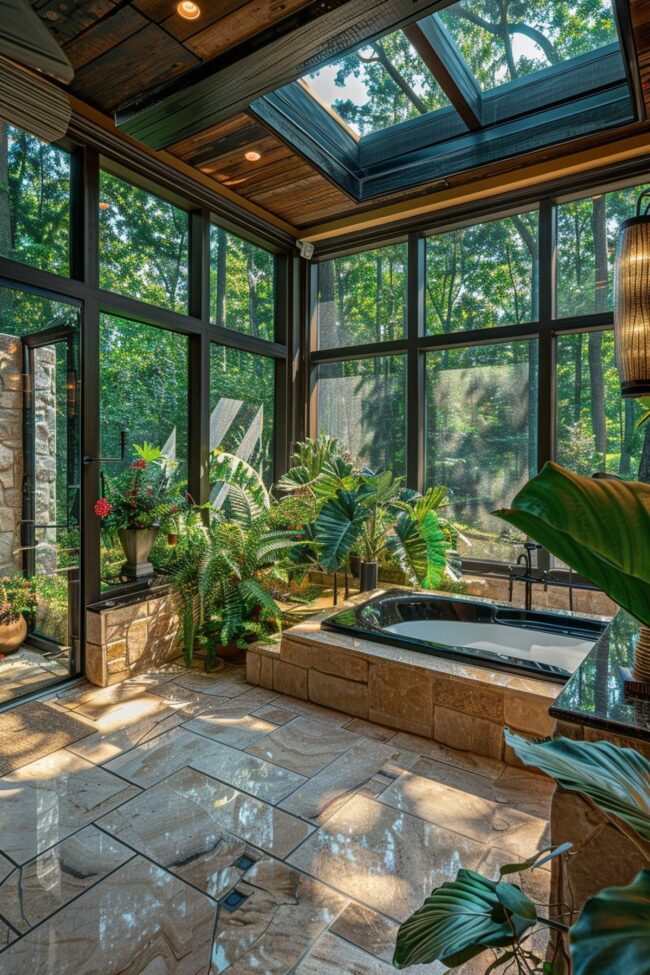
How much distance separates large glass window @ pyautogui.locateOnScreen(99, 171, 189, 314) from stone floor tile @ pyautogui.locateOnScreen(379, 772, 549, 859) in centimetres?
319

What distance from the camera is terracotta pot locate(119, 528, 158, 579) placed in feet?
11.5

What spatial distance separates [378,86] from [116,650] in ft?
12.2

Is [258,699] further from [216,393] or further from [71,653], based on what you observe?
[216,393]

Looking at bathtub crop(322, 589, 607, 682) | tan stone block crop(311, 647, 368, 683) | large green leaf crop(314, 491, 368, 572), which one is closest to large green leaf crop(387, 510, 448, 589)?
bathtub crop(322, 589, 607, 682)

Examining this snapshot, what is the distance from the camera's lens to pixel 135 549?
352 centimetres

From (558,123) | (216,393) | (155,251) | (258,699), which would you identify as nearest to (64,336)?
(155,251)

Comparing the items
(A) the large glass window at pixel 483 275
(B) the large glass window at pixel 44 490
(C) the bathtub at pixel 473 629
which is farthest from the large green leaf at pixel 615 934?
(A) the large glass window at pixel 483 275

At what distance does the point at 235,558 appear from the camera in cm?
365

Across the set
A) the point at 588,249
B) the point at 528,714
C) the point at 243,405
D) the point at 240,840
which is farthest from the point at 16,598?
the point at 588,249

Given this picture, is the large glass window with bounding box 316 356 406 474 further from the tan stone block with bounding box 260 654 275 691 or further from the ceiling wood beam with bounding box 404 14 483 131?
the tan stone block with bounding box 260 654 275 691

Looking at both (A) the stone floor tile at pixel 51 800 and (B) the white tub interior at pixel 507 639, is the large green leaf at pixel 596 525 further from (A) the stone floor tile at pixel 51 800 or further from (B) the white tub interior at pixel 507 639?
(B) the white tub interior at pixel 507 639

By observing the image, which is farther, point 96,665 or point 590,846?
point 96,665

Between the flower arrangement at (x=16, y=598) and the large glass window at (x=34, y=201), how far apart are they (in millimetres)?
1772

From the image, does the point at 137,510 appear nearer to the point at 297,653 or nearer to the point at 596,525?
the point at 297,653
